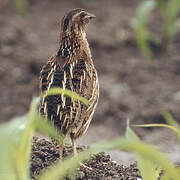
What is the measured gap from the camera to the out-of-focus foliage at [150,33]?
909 cm

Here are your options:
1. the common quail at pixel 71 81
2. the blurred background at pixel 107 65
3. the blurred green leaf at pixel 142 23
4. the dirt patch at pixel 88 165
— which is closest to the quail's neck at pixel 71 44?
the common quail at pixel 71 81

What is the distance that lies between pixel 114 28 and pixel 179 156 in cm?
476

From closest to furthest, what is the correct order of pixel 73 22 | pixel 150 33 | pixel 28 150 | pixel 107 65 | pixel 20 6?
pixel 28 150 < pixel 73 22 < pixel 107 65 < pixel 150 33 < pixel 20 6

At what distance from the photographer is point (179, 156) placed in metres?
6.57

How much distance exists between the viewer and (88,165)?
4.85 meters

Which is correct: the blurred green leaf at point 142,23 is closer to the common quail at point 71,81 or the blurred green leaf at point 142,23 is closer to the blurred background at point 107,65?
the blurred background at point 107,65

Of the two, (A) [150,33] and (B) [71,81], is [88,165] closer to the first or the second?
(B) [71,81]

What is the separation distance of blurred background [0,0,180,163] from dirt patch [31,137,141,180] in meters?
1.47

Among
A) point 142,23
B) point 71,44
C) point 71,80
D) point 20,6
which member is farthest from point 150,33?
point 71,80

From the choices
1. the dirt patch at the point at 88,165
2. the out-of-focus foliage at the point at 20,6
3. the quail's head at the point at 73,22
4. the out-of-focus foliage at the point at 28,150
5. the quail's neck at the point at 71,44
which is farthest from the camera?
the out-of-focus foliage at the point at 20,6

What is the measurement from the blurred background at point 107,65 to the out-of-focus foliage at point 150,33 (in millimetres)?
123

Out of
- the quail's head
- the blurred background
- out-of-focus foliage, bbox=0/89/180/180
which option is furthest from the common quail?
the blurred background

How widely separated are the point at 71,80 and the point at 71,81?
0.01 meters

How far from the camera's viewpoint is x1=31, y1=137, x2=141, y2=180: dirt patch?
4587 mm
